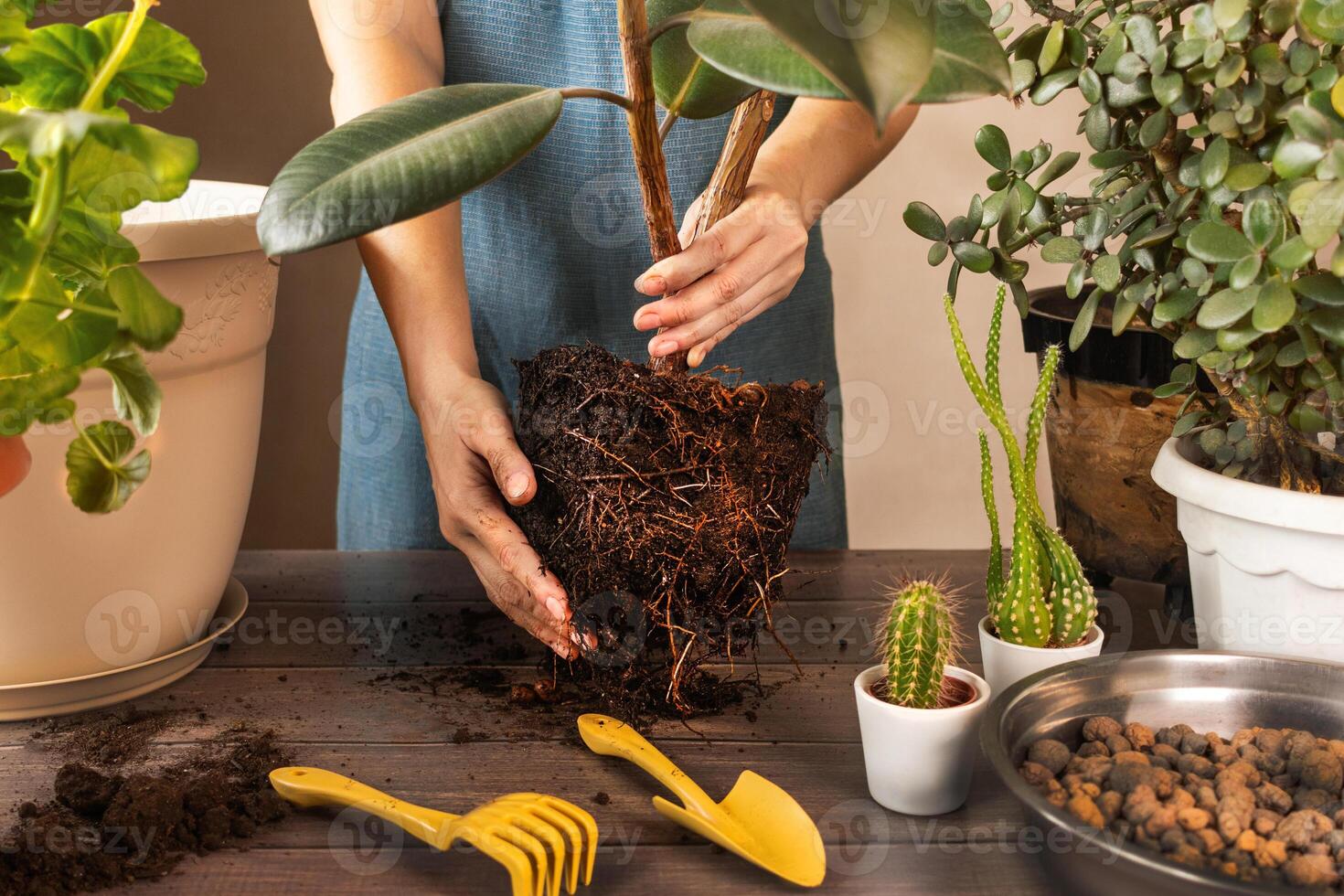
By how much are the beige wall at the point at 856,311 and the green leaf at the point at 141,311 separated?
1.68 meters

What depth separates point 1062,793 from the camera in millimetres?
639

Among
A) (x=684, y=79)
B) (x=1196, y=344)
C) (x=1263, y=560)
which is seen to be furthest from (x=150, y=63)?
(x=1263, y=560)

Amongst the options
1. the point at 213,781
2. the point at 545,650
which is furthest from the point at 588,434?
the point at 213,781

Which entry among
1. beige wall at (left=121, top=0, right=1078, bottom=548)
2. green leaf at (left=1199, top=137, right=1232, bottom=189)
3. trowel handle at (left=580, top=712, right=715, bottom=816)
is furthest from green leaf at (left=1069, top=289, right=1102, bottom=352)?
beige wall at (left=121, top=0, right=1078, bottom=548)

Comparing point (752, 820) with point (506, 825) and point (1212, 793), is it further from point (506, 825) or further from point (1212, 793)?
point (1212, 793)

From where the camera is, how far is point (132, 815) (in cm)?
70

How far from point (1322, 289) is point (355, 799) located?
2.26 feet

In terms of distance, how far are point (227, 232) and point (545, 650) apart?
429 millimetres

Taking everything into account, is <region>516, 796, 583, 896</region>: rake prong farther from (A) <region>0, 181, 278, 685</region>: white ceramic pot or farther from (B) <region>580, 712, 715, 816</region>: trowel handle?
(A) <region>0, 181, 278, 685</region>: white ceramic pot

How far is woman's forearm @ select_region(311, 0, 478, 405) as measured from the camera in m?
0.99

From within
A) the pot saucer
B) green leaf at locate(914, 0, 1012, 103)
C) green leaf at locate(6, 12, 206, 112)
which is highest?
green leaf at locate(6, 12, 206, 112)

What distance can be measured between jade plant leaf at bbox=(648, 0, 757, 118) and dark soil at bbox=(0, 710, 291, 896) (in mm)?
579

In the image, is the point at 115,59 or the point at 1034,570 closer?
the point at 115,59

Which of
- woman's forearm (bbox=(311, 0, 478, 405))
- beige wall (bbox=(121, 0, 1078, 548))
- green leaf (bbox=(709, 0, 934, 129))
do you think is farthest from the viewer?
beige wall (bbox=(121, 0, 1078, 548))
